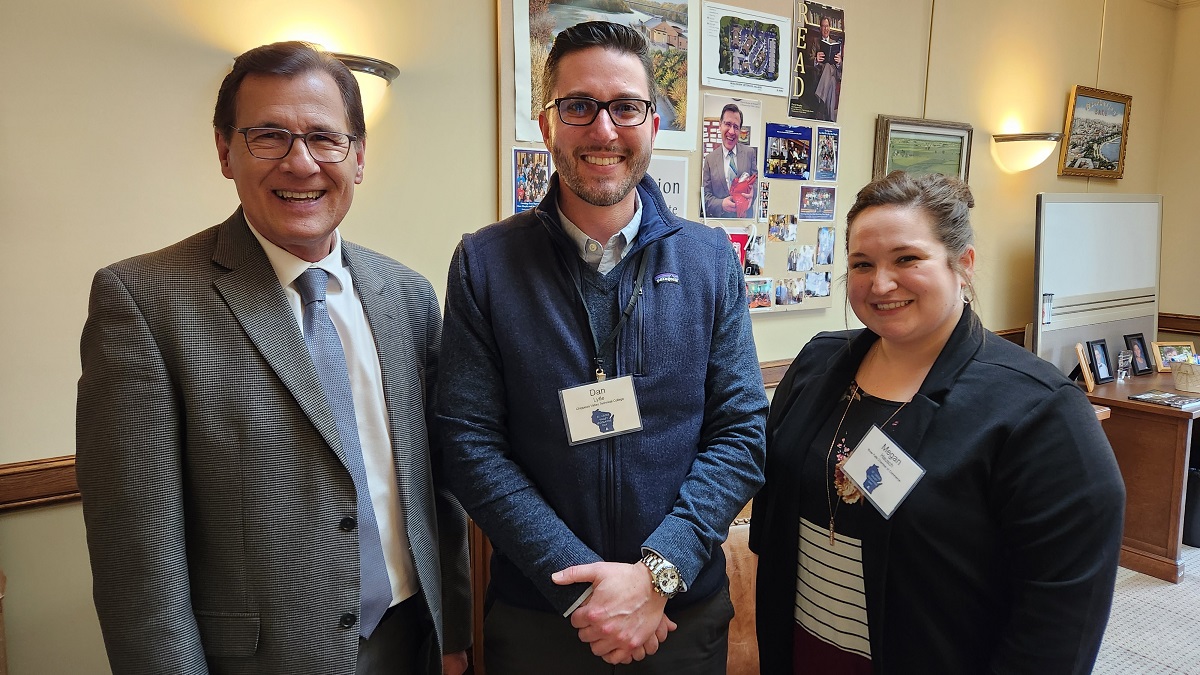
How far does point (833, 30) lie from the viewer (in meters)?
3.30

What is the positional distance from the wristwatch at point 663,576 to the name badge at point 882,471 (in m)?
0.39

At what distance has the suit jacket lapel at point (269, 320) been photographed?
1.16 metres

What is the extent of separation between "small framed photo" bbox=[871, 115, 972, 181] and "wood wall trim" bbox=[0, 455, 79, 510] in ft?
11.2

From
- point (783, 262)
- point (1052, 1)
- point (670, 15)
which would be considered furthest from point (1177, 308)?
point (670, 15)

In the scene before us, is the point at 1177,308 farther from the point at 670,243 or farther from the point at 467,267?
the point at 467,267

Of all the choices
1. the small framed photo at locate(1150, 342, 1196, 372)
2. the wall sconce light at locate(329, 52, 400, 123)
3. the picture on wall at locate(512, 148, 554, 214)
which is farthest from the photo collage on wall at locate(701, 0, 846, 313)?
the small framed photo at locate(1150, 342, 1196, 372)

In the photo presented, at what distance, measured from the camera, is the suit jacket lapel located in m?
1.16

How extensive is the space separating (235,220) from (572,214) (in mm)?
599

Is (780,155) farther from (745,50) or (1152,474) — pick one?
(1152,474)

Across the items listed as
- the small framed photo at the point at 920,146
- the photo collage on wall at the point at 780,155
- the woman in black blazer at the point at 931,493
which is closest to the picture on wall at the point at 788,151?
the photo collage on wall at the point at 780,155

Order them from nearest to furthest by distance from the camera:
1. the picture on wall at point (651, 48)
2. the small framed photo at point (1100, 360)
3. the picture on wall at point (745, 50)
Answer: the picture on wall at point (651, 48), the picture on wall at point (745, 50), the small framed photo at point (1100, 360)

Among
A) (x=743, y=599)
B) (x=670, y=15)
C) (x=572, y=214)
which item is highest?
(x=670, y=15)

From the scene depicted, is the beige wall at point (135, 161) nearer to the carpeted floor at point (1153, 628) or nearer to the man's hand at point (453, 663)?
the man's hand at point (453, 663)

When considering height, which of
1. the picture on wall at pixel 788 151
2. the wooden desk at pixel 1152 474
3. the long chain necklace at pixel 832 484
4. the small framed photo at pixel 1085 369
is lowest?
the wooden desk at pixel 1152 474
